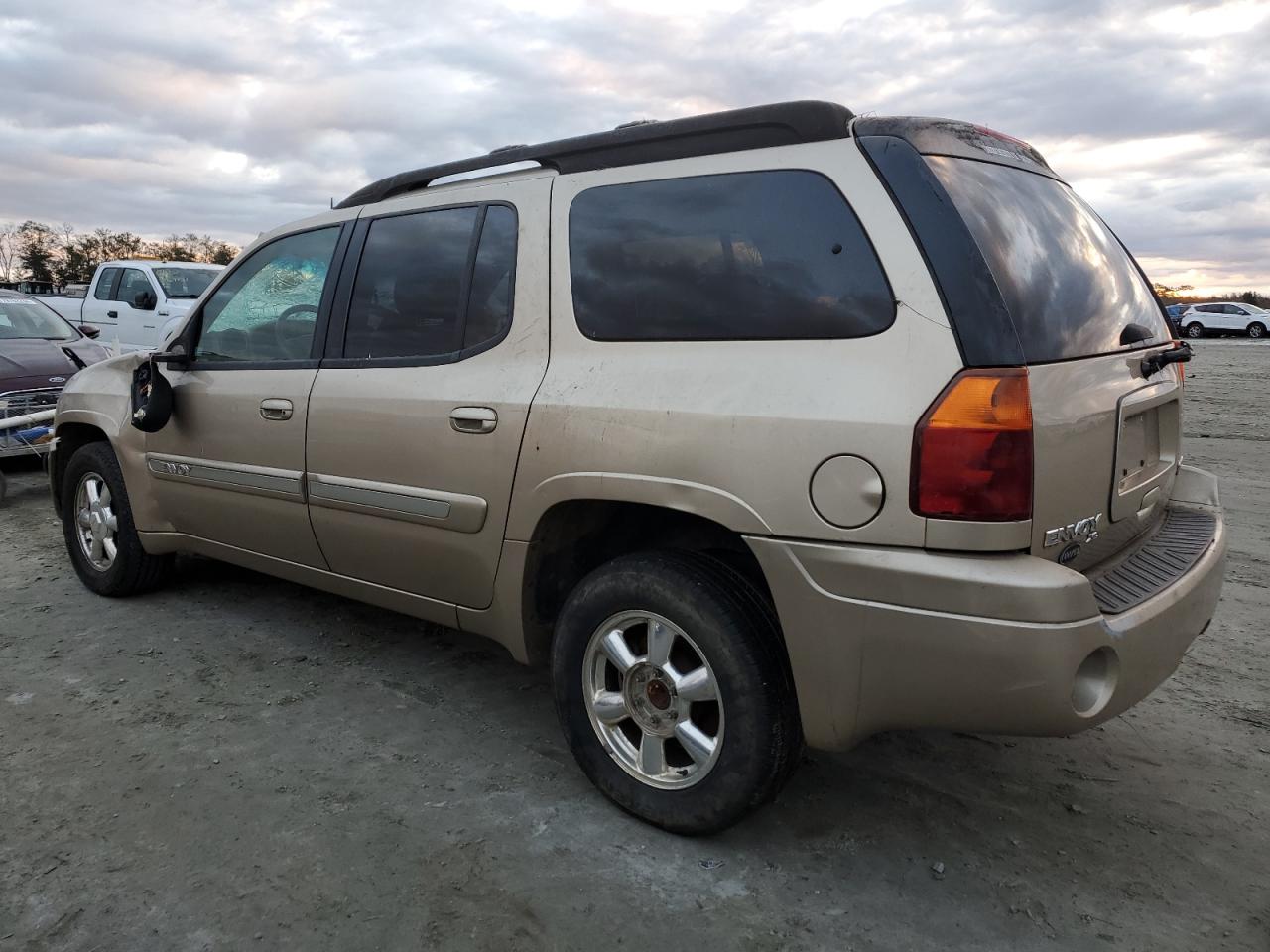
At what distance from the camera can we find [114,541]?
15.4ft

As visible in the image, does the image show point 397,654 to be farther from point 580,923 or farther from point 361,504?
point 580,923

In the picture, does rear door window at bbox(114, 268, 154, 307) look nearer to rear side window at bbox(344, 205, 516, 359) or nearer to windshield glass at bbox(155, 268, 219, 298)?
windshield glass at bbox(155, 268, 219, 298)

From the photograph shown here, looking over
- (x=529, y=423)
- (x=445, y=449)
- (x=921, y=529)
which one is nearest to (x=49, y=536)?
(x=445, y=449)

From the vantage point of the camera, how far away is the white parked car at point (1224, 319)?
38.7 m

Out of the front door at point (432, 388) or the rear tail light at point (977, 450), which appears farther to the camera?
the front door at point (432, 388)

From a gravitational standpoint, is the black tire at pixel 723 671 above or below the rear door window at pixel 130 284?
below

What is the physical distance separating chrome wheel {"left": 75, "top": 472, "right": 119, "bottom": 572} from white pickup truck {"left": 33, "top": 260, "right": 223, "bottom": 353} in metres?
8.39

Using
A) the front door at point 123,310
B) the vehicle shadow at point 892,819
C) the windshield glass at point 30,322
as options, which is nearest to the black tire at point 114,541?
the vehicle shadow at point 892,819

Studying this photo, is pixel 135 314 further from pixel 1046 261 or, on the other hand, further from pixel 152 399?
pixel 1046 261

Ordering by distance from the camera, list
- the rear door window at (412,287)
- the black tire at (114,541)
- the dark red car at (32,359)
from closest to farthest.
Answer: the rear door window at (412,287) → the black tire at (114,541) → the dark red car at (32,359)

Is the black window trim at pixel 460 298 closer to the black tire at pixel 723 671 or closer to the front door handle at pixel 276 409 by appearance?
the front door handle at pixel 276 409

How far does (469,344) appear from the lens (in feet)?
10.2

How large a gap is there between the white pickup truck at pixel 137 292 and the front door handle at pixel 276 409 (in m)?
9.85

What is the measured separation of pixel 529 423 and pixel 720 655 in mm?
904
